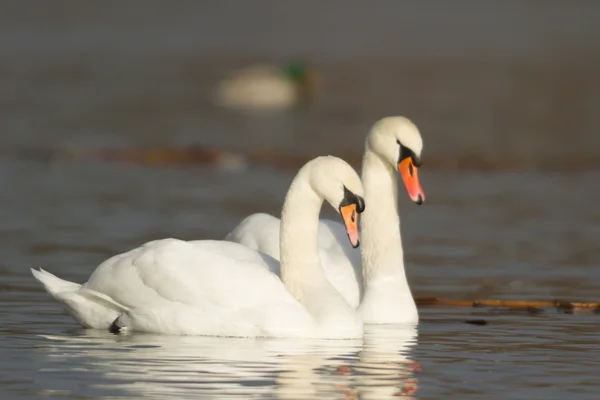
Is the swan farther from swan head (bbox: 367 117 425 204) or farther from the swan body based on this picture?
swan head (bbox: 367 117 425 204)

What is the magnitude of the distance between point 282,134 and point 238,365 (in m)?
20.4

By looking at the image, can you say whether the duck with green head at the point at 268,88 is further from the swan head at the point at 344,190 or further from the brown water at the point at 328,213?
the swan head at the point at 344,190

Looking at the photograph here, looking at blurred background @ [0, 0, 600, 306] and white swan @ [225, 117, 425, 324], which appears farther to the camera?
blurred background @ [0, 0, 600, 306]

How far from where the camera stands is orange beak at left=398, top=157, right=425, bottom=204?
12391 mm

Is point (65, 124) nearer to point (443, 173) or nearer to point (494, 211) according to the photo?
point (443, 173)

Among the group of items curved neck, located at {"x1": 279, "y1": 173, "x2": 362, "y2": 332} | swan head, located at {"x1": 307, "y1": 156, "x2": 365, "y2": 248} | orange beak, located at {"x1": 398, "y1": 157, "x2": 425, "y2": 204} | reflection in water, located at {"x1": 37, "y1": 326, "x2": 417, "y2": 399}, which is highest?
orange beak, located at {"x1": 398, "y1": 157, "x2": 425, "y2": 204}

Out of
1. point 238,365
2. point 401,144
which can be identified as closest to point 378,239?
point 401,144

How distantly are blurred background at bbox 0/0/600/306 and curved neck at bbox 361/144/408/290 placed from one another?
107cm

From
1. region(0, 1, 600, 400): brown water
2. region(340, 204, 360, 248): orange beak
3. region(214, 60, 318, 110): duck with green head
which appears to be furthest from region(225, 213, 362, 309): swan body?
region(214, 60, 318, 110): duck with green head

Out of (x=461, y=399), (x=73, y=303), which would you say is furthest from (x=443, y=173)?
(x=461, y=399)

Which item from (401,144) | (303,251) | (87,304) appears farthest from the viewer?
(401,144)

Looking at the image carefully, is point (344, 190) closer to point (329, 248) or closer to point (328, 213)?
point (329, 248)

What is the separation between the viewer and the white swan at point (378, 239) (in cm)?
1241

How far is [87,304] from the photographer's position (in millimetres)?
11711
